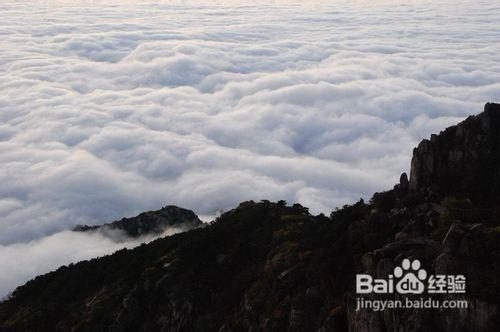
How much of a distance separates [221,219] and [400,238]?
133 feet

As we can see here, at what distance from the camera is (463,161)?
5153 centimetres

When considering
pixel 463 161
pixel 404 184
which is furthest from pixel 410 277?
pixel 404 184

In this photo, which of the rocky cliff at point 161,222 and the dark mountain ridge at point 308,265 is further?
the rocky cliff at point 161,222

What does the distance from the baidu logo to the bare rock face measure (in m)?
16.9

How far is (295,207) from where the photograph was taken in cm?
7606

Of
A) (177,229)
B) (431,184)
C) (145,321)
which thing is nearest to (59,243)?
(177,229)

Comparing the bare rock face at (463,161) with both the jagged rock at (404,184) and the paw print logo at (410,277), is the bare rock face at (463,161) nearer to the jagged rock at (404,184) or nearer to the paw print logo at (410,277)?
the jagged rock at (404,184)

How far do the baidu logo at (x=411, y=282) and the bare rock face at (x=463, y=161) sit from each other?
16.9 meters

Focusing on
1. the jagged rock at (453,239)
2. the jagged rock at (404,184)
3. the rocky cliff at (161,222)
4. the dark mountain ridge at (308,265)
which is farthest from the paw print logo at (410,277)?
the rocky cliff at (161,222)

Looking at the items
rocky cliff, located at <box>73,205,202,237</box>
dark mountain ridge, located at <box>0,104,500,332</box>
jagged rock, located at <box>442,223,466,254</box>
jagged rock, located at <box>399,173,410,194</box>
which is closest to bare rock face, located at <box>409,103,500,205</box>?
dark mountain ridge, located at <box>0,104,500,332</box>

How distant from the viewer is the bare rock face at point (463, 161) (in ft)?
163

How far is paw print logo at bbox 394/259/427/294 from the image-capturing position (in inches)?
1310

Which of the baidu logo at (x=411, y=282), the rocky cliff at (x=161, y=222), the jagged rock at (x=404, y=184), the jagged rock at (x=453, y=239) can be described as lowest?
the baidu logo at (x=411, y=282)

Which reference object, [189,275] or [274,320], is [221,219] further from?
[274,320]
